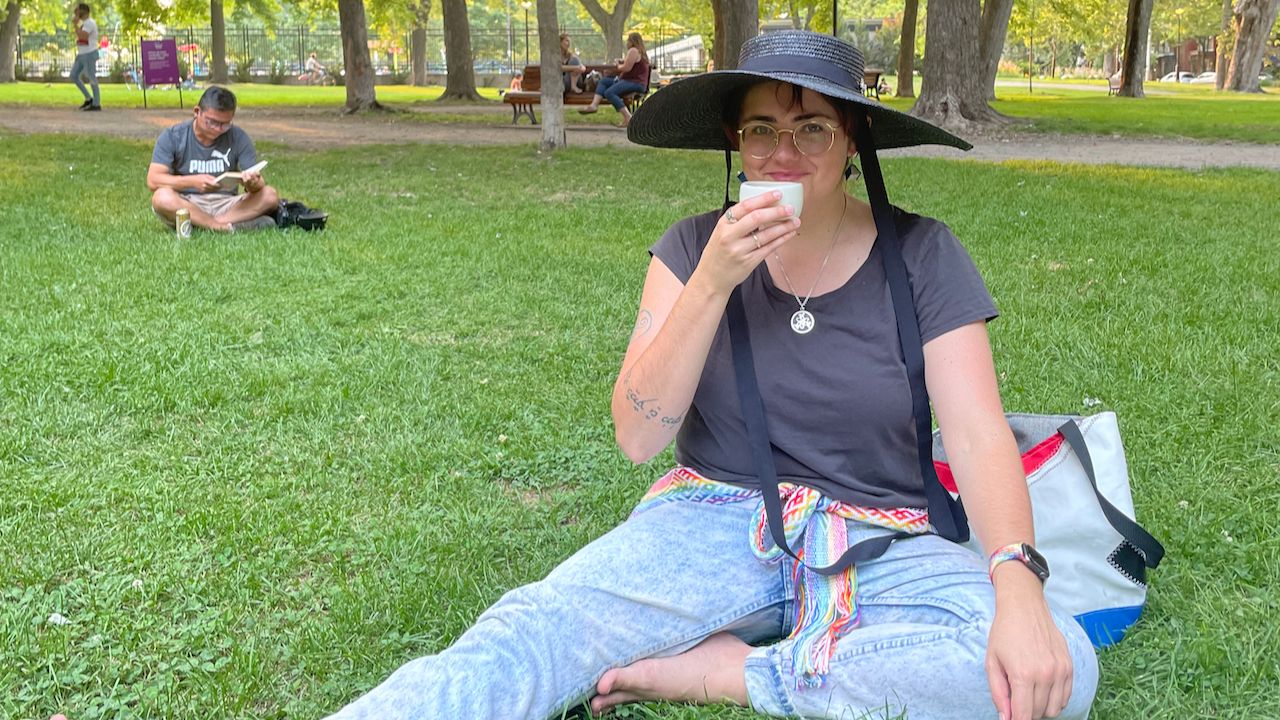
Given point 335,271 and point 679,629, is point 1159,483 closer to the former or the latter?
point 679,629

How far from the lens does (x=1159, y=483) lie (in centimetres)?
359

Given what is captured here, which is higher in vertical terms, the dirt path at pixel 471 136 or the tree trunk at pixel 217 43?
the tree trunk at pixel 217 43

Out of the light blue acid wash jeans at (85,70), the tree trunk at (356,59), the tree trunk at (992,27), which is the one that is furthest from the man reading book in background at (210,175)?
the tree trunk at (992,27)

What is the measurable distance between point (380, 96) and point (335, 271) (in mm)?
25462

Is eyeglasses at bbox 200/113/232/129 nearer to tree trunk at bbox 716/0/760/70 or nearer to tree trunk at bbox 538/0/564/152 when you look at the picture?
tree trunk at bbox 538/0/564/152

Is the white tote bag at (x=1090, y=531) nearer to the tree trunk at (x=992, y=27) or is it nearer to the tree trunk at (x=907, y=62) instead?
the tree trunk at (x=992, y=27)

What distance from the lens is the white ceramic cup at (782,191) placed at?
6.90ft

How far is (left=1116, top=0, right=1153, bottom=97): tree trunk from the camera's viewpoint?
96.3 ft

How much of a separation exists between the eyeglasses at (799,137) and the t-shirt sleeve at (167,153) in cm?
645

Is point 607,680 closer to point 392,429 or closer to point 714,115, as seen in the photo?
point 714,115

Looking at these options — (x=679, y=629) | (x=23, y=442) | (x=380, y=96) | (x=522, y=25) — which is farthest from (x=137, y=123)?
(x=522, y=25)

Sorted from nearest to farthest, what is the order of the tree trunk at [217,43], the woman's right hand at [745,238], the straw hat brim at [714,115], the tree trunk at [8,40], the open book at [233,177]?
1. the woman's right hand at [745,238]
2. the straw hat brim at [714,115]
3. the open book at [233,177]
4. the tree trunk at [217,43]
5. the tree trunk at [8,40]

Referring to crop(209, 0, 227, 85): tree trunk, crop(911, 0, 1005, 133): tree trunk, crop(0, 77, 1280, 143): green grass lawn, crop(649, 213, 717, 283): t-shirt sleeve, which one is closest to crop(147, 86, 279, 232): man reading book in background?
crop(649, 213, 717, 283): t-shirt sleeve

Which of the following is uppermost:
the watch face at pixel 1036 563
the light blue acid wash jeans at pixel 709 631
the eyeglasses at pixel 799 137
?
the eyeglasses at pixel 799 137
